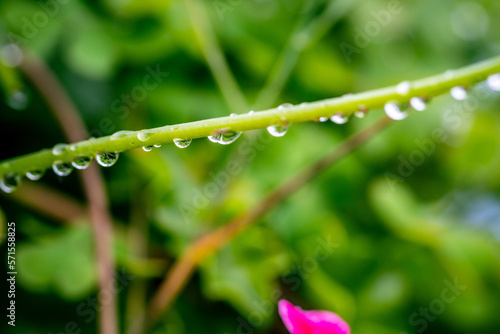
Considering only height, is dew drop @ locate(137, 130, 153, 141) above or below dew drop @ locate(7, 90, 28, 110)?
below

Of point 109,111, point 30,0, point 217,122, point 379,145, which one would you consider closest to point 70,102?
point 109,111

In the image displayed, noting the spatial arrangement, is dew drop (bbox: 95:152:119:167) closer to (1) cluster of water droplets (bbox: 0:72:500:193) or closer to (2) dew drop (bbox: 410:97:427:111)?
(1) cluster of water droplets (bbox: 0:72:500:193)

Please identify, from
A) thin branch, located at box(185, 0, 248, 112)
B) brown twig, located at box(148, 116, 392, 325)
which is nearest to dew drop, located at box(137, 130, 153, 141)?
brown twig, located at box(148, 116, 392, 325)

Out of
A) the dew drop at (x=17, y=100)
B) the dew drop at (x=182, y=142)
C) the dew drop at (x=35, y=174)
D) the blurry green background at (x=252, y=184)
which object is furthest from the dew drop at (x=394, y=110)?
the dew drop at (x=17, y=100)

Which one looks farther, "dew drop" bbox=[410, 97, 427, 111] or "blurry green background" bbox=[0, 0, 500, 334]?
"blurry green background" bbox=[0, 0, 500, 334]

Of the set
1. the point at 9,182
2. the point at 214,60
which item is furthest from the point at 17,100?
the point at 9,182

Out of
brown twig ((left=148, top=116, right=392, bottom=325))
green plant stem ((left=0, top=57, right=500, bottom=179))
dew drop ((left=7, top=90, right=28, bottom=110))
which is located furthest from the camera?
dew drop ((left=7, top=90, right=28, bottom=110))
